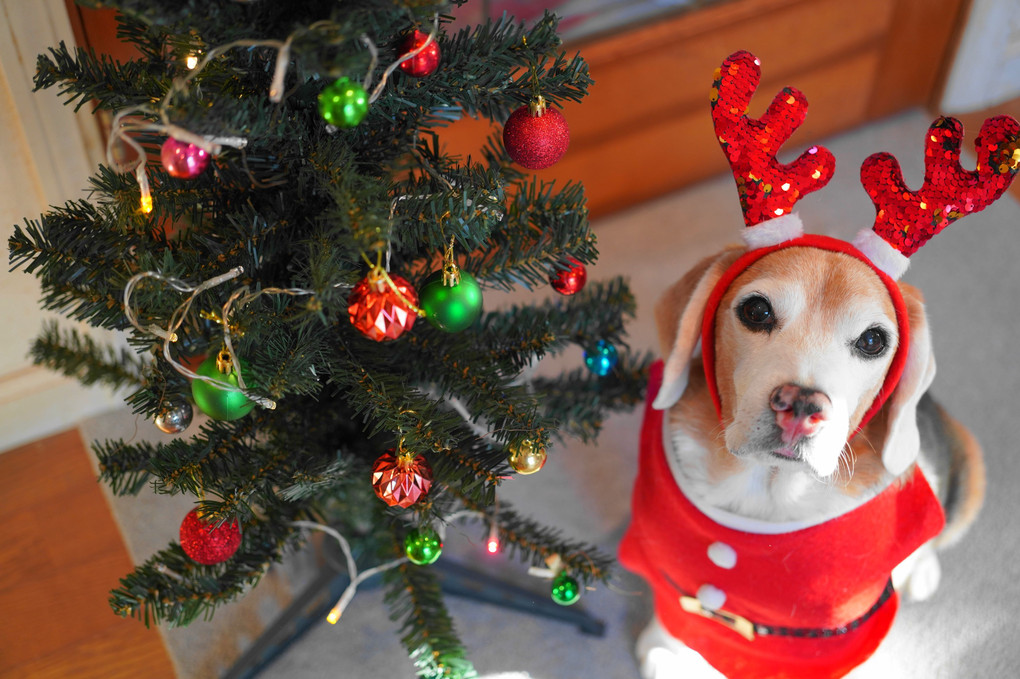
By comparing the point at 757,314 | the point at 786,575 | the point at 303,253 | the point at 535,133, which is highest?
the point at 535,133

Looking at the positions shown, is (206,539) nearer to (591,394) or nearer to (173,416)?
(173,416)

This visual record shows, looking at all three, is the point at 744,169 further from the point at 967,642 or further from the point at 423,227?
the point at 967,642

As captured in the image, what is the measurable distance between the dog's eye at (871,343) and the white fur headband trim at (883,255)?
2.9 inches

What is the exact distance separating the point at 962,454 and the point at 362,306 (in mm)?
1009

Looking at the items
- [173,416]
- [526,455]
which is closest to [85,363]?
[173,416]

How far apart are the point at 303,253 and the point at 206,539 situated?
356 mm

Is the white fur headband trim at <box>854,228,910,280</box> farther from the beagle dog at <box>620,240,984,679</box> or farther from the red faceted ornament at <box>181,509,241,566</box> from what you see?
the red faceted ornament at <box>181,509,241,566</box>

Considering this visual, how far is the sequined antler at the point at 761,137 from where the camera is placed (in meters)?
0.94

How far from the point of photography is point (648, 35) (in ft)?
5.80

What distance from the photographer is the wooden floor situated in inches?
52.4

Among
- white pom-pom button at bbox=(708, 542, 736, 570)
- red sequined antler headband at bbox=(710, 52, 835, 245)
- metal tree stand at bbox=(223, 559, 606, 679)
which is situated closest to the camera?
red sequined antler headband at bbox=(710, 52, 835, 245)

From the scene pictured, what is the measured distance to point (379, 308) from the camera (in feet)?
2.57

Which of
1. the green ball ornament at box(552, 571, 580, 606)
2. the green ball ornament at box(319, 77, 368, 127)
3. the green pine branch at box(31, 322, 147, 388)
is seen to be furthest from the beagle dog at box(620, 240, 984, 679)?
the green pine branch at box(31, 322, 147, 388)

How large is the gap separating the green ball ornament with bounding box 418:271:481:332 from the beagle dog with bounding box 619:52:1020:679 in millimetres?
307
